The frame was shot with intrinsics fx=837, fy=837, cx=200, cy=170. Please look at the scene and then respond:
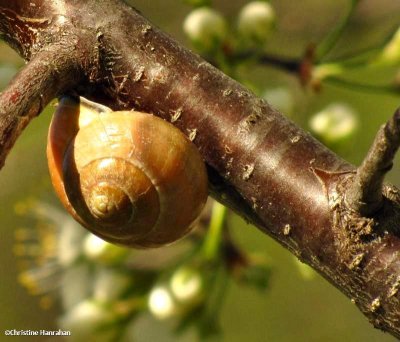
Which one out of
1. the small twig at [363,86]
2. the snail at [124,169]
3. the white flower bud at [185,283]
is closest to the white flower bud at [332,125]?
the small twig at [363,86]

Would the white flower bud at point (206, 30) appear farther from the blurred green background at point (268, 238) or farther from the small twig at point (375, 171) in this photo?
the small twig at point (375, 171)

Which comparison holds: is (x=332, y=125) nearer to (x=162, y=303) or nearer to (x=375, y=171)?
(x=162, y=303)

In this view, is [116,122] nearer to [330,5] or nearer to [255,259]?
[255,259]

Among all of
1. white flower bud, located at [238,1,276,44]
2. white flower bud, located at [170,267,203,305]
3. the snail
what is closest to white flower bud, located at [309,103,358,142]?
white flower bud, located at [238,1,276,44]

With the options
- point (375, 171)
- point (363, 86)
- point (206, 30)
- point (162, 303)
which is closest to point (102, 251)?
point (162, 303)

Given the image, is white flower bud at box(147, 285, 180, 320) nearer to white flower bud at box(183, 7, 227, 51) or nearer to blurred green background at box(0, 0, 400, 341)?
blurred green background at box(0, 0, 400, 341)
